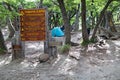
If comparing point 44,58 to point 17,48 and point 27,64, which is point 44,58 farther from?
point 17,48

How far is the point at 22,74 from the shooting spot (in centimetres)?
768

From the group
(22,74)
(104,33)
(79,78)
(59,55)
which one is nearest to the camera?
(79,78)

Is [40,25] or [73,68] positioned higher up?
[40,25]

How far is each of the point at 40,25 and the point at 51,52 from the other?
118cm

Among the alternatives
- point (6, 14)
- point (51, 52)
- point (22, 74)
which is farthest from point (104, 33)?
point (22, 74)

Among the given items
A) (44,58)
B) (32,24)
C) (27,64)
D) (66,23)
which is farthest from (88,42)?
(27,64)

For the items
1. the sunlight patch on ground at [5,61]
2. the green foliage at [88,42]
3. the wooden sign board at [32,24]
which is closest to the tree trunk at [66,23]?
the green foliage at [88,42]

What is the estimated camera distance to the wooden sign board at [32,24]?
9.70 metres

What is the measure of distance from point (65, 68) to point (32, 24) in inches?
99.3

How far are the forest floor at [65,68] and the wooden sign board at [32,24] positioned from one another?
2.94 feet

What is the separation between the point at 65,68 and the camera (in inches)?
328

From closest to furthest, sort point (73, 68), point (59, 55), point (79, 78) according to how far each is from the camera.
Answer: point (79, 78) → point (73, 68) → point (59, 55)

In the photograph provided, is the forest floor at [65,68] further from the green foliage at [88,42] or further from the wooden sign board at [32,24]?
the green foliage at [88,42]

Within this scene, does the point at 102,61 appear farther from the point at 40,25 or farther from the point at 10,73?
the point at 10,73
